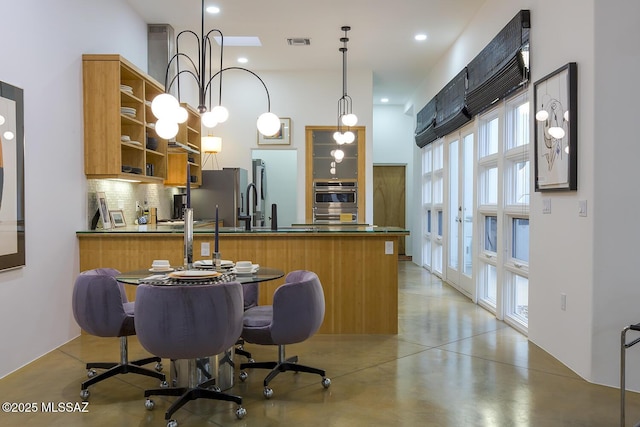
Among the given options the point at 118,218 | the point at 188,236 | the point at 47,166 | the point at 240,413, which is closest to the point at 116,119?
the point at 47,166

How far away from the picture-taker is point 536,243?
14.4ft

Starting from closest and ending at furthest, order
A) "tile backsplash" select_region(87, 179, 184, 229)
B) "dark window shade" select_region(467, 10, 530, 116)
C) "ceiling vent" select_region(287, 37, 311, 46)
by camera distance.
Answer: "dark window shade" select_region(467, 10, 530, 116), "tile backsplash" select_region(87, 179, 184, 229), "ceiling vent" select_region(287, 37, 311, 46)

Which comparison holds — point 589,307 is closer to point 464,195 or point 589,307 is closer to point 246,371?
point 246,371

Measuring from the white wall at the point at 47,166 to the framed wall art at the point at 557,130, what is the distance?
4020 millimetres

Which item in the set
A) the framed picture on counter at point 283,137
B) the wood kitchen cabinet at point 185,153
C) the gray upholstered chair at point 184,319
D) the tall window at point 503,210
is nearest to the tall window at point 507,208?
the tall window at point 503,210

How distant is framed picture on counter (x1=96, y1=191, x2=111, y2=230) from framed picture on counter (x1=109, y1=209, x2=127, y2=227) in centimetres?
14

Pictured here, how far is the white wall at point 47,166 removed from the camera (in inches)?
147

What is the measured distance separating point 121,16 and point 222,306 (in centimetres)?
437

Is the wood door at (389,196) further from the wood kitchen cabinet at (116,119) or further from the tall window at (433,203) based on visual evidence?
the wood kitchen cabinet at (116,119)

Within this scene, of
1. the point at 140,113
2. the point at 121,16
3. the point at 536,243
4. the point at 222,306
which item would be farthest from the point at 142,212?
the point at 536,243

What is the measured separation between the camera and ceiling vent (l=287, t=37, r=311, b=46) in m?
7.05

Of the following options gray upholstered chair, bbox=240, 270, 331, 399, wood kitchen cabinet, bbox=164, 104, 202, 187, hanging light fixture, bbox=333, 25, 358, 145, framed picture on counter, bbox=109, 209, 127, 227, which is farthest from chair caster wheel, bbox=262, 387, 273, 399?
hanging light fixture, bbox=333, 25, 358, 145

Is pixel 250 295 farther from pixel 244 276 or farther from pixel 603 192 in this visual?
pixel 603 192

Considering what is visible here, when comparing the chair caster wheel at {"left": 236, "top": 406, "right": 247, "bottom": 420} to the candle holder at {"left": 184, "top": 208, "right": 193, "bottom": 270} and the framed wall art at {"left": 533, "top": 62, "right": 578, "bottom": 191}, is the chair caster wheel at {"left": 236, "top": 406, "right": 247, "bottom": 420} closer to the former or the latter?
the candle holder at {"left": 184, "top": 208, "right": 193, "bottom": 270}
